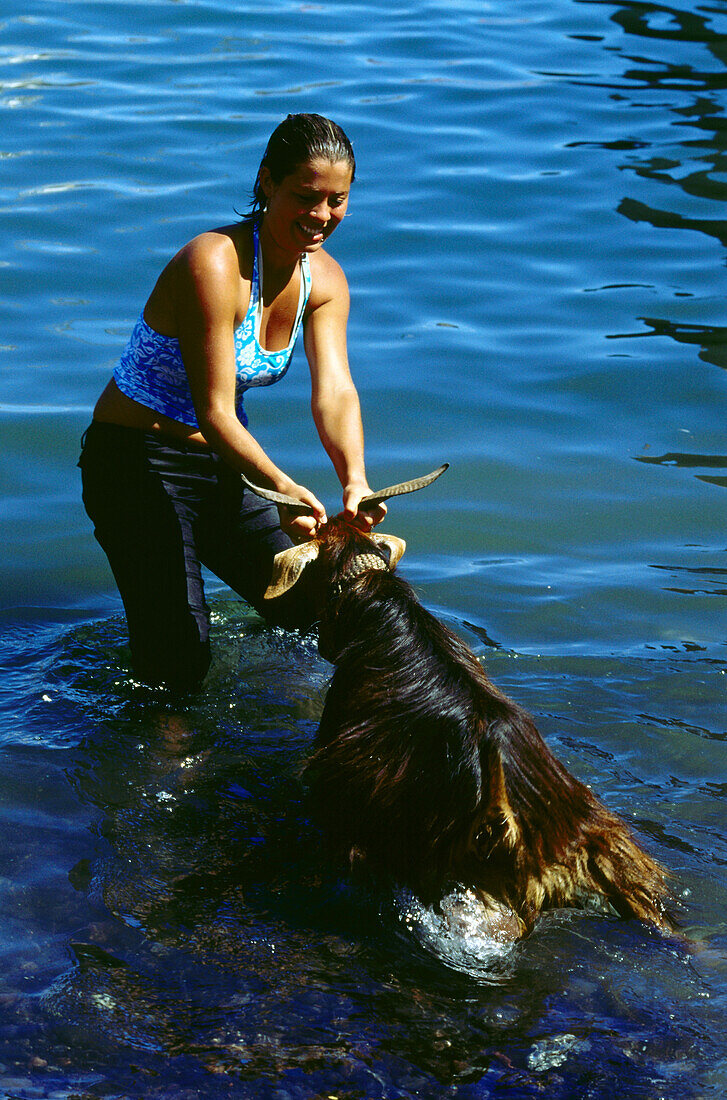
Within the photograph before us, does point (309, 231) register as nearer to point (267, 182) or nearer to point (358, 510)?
point (267, 182)

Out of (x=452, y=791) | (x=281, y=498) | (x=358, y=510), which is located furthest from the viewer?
(x=358, y=510)

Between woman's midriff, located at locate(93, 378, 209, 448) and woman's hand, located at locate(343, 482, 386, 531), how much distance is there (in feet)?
2.09

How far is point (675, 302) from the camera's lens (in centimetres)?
936

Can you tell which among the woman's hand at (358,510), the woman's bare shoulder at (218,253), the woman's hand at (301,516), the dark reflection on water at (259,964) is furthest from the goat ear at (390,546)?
the woman's bare shoulder at (218,253)

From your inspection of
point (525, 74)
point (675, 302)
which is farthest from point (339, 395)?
point (525, 74)

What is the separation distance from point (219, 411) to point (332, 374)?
718 mm

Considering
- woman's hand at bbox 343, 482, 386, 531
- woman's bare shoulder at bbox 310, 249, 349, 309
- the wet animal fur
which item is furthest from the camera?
woman's bare shoulder at bbox 310, 249, 349, 309

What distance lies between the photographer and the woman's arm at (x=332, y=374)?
15.7 feet

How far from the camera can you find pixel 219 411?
14.3 ft

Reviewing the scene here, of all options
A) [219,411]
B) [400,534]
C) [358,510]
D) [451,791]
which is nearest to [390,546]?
[358,510]

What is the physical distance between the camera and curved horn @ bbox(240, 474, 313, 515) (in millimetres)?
3931

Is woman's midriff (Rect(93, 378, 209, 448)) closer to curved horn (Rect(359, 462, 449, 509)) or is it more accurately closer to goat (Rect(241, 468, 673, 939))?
curved horn (Rect(359, 462, 449, 509))

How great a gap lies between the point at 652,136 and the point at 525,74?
244 centimetres

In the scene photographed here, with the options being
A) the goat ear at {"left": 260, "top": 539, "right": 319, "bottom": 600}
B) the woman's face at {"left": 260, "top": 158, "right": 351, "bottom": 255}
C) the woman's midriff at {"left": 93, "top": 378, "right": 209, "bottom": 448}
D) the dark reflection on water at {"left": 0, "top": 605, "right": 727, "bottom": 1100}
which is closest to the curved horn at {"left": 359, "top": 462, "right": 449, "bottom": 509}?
the goat ear at {"left": 260, "top": 539, "right": 319, "bottom": 600}
